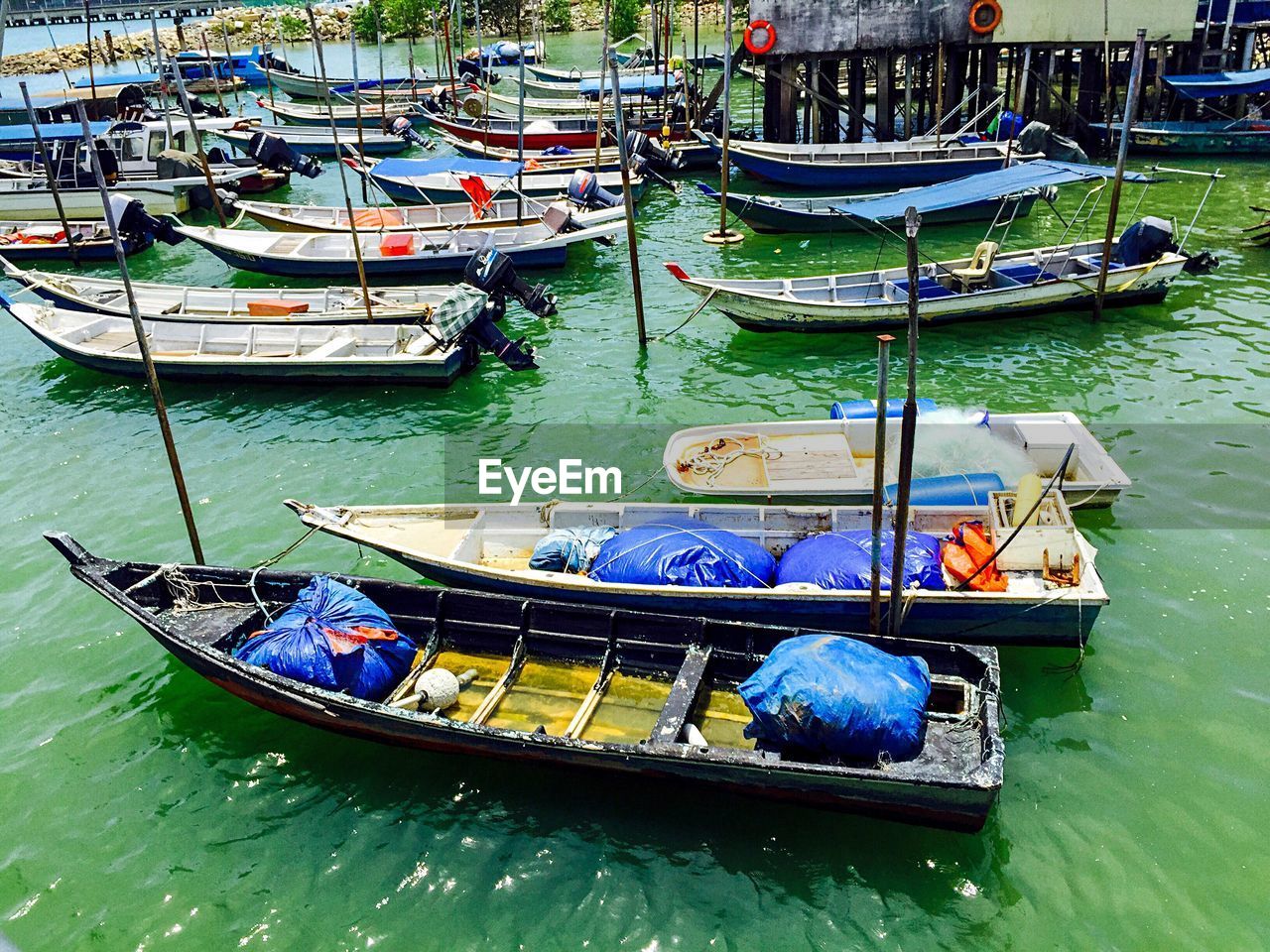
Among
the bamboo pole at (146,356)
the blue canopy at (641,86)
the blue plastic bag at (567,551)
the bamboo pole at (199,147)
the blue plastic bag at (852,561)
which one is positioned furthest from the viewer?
the blue canopy at (641,86)

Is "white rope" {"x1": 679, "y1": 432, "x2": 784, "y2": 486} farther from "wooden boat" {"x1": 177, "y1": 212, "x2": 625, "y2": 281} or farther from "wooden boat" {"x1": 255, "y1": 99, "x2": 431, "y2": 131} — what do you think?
"wooden boat" {"x1": 255, "y1": 99, "x2": 431, "y2": 131}

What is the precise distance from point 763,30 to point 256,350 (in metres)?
18.4

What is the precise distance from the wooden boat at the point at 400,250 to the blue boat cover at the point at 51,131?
9.27 metres

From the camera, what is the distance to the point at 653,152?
28734mm

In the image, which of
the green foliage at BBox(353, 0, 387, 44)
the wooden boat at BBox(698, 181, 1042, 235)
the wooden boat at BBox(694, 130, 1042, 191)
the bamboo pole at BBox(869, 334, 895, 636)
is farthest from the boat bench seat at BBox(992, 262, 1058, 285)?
the green foliage at BBox(353, 0, 387, 44)

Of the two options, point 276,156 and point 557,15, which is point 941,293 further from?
point 557,15

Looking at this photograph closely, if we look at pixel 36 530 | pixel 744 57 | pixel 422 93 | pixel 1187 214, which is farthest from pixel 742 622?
pixel 422 93

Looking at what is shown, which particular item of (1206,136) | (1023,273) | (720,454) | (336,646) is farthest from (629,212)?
Result: (1206,136)

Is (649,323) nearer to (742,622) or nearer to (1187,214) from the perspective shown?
(742,622)

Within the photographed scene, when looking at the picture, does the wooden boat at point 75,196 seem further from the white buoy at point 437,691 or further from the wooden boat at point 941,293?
the white buoy at point 437,691

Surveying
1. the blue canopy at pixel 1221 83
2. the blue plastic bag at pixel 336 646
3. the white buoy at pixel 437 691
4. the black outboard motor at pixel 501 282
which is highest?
the blue canopy at pixel 1221 83

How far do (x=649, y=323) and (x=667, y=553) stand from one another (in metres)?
9.95

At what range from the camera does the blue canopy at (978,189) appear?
16719 mm

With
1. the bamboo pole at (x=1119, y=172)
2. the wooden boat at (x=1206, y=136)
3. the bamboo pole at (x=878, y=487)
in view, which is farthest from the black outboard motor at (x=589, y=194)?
the bamboo pole at (x=878, y=487)
